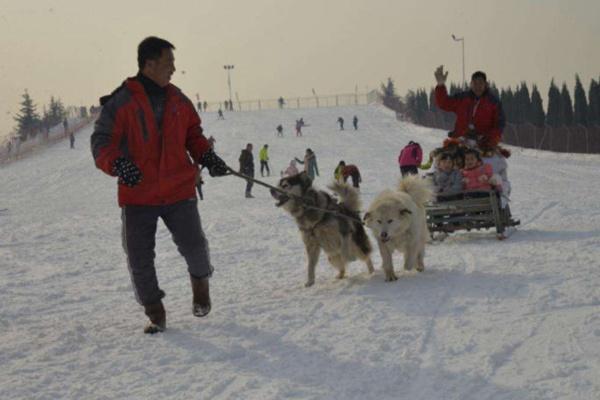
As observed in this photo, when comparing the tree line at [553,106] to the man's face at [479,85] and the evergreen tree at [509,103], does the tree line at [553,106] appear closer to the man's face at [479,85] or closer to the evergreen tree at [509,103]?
the evergreen tree at [509,103]

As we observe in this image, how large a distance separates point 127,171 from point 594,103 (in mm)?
53553

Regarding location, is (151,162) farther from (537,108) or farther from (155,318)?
(537,108)

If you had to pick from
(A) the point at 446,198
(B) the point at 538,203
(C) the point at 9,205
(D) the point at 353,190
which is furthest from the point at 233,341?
(C) the point at 9,205

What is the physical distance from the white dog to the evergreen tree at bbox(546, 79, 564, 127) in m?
52.4

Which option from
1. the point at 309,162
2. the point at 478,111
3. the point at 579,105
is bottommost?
the point at 309,162

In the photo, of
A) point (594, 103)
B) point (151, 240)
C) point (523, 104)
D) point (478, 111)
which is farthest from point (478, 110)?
point (523, 104)

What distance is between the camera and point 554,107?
2194 inches

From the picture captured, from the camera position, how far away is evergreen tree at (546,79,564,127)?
55.2 meters

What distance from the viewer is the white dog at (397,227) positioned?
20.8ft

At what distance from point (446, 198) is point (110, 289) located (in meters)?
4.79

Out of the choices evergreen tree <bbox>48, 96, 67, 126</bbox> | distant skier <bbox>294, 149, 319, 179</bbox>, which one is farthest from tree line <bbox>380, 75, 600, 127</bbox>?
evergreen tree <bbox>48, 96, 67, 126</bbox>

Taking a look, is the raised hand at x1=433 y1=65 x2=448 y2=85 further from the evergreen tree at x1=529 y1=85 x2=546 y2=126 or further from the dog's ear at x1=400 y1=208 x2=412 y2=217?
the evergreen tree at x1=529 y1=85 x2=546 y2=126

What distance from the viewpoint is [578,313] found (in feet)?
14.8

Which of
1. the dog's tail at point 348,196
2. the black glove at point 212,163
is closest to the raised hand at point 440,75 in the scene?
the dog's tail at point 348,196
